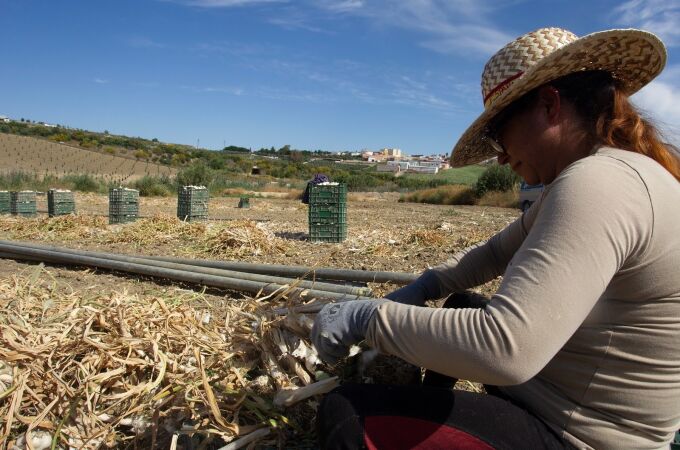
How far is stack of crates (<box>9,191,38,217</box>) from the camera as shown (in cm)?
1212

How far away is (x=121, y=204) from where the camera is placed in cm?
1012

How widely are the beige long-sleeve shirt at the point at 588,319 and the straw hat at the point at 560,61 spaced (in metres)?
0.26

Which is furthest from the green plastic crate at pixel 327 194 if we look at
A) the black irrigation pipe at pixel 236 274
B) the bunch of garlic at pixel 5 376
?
the bunch of garlic at pixel 5 376

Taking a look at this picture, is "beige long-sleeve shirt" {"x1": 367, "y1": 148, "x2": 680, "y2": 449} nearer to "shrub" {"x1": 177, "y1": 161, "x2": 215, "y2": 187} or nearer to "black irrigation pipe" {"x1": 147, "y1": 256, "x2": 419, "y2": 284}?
"black irrigation pipe" {"x1": 147, "y1": 256, "x2": 419, "y2": 284}

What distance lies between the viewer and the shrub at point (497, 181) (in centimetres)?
2161

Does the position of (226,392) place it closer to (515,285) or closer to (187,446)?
(187,446)

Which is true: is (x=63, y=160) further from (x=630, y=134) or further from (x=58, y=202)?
(x=630, y=134)

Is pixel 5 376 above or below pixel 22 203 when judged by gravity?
below

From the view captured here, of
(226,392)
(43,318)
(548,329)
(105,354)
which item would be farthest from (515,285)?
(43,318)

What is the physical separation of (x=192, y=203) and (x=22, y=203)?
5.02 metres

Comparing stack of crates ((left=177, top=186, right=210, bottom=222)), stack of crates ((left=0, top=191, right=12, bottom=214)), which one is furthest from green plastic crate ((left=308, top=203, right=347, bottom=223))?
stack of crates ((left=0, top=191, right=12, bottom=214))

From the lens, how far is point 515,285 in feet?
3.57

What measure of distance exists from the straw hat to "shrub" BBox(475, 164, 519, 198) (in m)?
20.8

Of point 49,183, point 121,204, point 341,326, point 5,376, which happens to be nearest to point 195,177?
point 49,183
